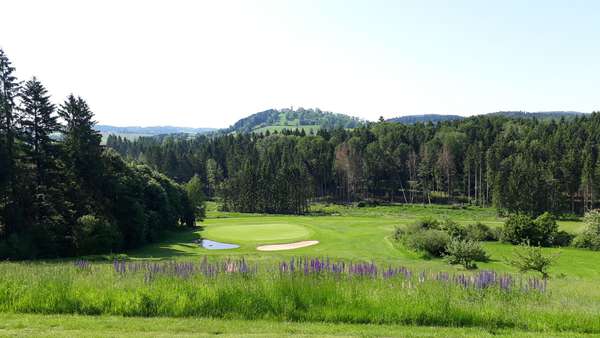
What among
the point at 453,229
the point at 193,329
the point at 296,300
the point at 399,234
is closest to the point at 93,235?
the point at 399,234

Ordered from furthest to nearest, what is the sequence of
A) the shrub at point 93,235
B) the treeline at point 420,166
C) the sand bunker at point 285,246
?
the treeline at point 420,166 → the sand bunker at point 285,246 → the shrub at point 93,235

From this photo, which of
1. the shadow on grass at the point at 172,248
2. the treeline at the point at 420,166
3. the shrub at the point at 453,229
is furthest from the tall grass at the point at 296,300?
the treeline at the point at 420,166

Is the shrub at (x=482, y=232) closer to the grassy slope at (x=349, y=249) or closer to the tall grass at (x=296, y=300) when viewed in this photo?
Answer: the grassy slope at (x=349, y=249)

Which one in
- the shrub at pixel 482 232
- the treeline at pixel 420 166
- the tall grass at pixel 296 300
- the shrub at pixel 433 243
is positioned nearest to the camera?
the tall grass at pixel 296 300

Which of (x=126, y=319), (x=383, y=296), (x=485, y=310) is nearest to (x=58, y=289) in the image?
(x=126, y=319)

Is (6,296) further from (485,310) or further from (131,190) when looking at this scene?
(131,190)

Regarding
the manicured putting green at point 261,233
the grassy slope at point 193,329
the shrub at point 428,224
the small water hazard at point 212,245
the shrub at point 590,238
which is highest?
the grassy slope at point 193,329

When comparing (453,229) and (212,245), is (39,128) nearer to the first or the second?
(212,245)

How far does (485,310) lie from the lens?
11.1 m

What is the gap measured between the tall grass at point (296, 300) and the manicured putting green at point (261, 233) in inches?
1361

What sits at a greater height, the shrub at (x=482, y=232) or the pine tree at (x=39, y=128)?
the pine tree at (x=39, y=128)

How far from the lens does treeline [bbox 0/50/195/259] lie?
3828 centimetres

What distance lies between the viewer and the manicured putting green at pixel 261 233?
161 ft

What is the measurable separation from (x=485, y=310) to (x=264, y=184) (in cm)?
9826
